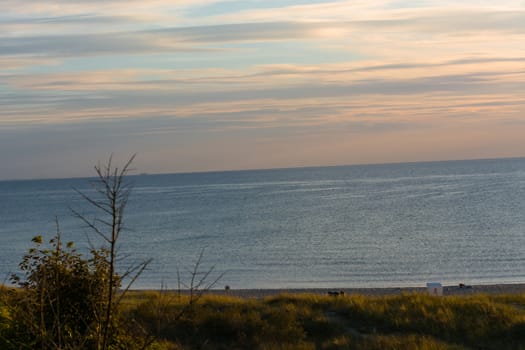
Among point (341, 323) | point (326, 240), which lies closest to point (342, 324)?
point (341, 323)

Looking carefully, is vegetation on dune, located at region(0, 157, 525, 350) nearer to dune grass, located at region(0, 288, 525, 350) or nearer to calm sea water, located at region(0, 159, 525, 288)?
dune grass, located at region(0, 288, 525, 350)

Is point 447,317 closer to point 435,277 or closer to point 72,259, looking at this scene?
point 72,259

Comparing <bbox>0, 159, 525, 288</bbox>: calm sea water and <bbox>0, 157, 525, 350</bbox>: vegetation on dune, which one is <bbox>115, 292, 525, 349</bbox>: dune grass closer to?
<bbox>0, 157, 525, 350</bbox>: vegetation on dune

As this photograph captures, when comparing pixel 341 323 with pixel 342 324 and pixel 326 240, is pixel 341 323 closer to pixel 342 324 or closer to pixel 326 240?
pixel 342 324

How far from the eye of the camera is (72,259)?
10.7 metres

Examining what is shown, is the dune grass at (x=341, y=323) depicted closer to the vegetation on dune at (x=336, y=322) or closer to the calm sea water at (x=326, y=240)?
the vegetation on dune at (x=336, y=322)

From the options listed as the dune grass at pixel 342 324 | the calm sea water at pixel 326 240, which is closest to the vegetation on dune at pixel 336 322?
the dune grass at pixel 342 324

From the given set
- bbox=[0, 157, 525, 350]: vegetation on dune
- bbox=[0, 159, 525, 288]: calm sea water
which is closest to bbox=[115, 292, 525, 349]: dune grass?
bbox=[0, 157, 525, 350]: vegetation on dune

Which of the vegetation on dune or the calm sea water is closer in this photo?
the vegetation on dune

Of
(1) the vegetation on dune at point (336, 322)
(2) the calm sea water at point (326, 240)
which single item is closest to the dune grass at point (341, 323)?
(1) the vegetation on dune at point (336, 322)

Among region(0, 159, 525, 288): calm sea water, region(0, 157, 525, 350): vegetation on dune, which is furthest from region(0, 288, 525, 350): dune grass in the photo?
region(0, 159, 525, 288): calm sea water

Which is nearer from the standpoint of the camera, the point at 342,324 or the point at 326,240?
the point at 342,324

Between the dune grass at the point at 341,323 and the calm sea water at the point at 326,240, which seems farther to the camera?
the calm sea water at the point at 326,240

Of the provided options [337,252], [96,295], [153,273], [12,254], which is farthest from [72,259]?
[12,254]
